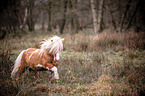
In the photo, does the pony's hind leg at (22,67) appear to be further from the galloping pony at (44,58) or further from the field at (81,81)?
the field at (81,81)

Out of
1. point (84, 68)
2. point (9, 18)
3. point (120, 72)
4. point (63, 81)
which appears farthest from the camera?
point (9, 18)

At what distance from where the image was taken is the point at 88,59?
14.5ft

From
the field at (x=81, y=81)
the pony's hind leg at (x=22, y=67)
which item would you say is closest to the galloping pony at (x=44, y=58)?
the pony's hind leg at (x=22, y=67)

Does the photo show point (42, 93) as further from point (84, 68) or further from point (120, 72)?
point (120, 72)

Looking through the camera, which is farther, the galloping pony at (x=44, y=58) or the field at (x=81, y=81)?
the galloping pony at (x=44, y=58)

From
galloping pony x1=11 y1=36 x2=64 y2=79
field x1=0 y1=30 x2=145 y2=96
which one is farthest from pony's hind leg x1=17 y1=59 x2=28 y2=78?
field x1=0 y1=30 x2=145 y2=96

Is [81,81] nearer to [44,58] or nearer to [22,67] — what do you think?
[44,58]

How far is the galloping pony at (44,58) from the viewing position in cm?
252

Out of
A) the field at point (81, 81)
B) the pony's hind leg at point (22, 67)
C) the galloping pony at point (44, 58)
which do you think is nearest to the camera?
the field at point (81, 81)

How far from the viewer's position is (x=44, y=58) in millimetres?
Result: 2561

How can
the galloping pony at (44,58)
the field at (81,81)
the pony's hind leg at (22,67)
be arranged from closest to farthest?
1. the field at (81,81)
2. the galloping pony at (44,58)
3. the pony's hind leg at (22,67)

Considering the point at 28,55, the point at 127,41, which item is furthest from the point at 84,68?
the point at 127,41

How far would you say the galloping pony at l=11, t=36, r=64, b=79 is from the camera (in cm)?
252

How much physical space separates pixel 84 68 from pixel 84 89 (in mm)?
925
